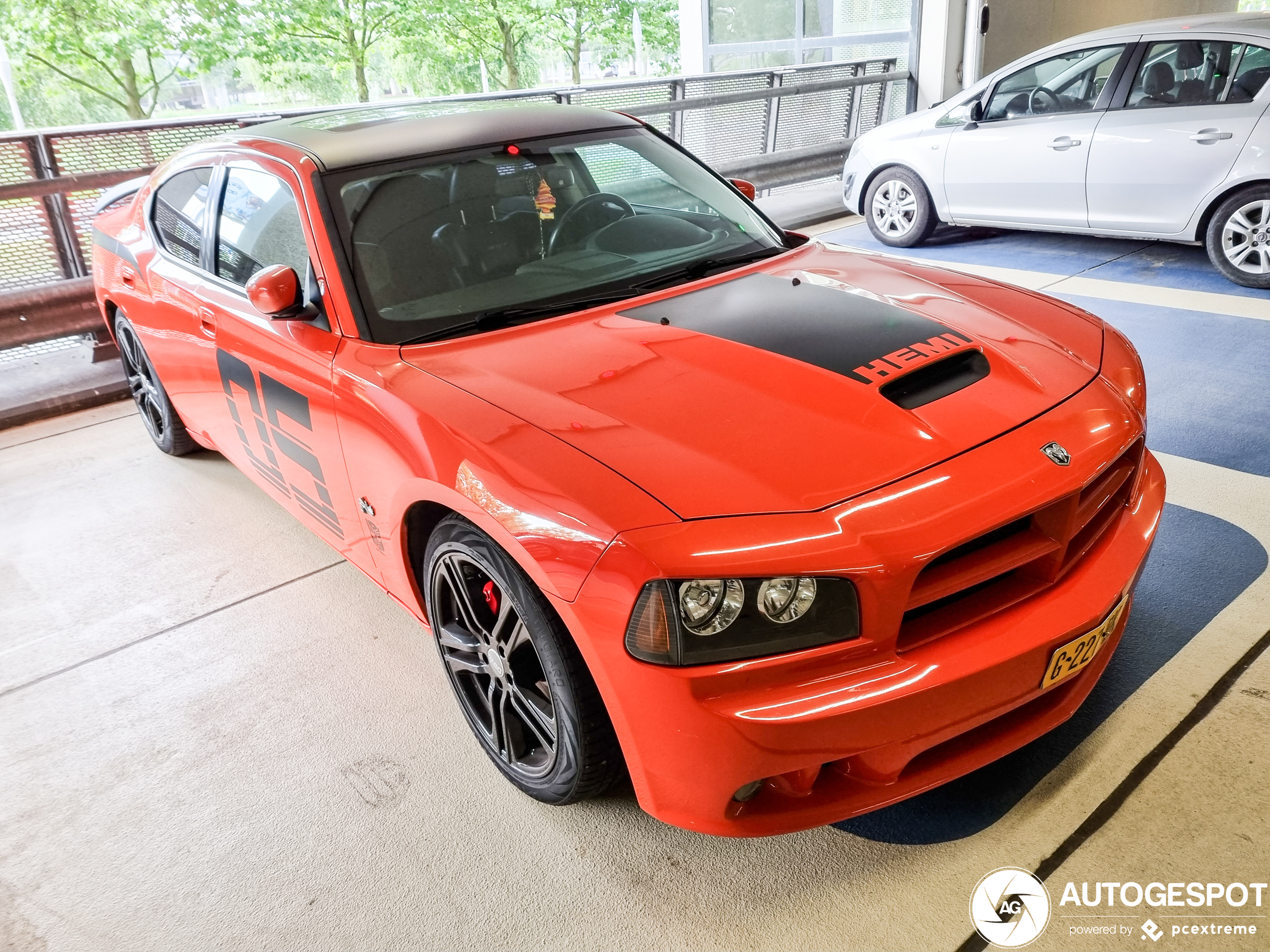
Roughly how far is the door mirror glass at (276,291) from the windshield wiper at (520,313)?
387 millimetres

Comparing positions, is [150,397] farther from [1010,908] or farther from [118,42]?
[118,42]

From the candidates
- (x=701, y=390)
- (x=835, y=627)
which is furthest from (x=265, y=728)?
(x=835, y=627)

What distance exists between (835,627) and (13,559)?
3552mm

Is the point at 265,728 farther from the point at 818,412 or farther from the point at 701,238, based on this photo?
the point at 701,238

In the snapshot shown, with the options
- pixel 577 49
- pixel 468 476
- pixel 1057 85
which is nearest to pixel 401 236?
pixel 468 476

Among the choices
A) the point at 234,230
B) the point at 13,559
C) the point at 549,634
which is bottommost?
the point at 13,559

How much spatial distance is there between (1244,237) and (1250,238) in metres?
0.03

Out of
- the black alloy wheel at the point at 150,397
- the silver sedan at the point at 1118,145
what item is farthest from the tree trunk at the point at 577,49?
the black alloy wheel at the point at 150,397

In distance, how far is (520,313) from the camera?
8.24 feet

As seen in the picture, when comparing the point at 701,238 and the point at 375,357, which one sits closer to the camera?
the point at 375,357

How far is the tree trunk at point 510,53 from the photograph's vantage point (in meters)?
25.0

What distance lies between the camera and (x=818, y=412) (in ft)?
6.42

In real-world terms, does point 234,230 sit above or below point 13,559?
above

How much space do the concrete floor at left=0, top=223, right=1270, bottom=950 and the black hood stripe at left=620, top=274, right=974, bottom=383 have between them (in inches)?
39.5
